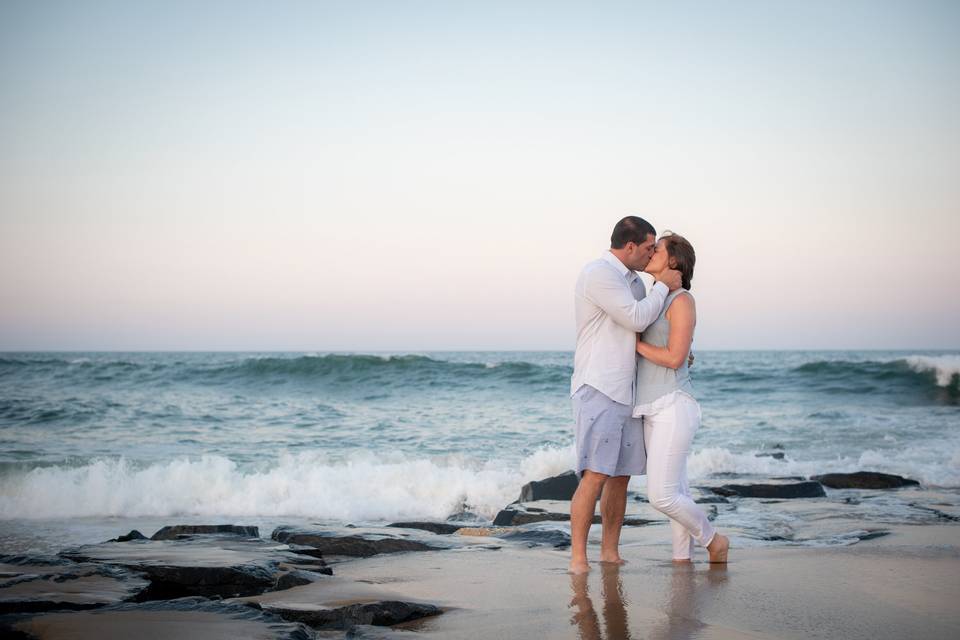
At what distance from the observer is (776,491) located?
392 inches

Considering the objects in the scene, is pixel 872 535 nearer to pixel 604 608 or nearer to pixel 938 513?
pixel 938 513

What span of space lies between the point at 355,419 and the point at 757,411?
10.3m

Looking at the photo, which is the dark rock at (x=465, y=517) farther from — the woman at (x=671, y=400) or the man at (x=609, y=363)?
the woman at (x=671, y=400)

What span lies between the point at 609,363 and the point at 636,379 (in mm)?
243

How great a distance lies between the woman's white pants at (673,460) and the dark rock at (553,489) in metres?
4.55

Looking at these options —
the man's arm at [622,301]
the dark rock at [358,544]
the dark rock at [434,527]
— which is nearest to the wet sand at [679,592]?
the dark rock at [358,544]

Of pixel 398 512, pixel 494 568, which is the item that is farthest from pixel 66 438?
pixel 494 568

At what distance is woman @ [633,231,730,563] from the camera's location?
17.1 feet

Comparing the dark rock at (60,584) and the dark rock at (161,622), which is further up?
the dark rock at (161,622)

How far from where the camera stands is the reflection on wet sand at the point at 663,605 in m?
3.79

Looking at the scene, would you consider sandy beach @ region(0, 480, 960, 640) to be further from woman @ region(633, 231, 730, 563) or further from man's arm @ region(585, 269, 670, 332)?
man's arm @ region(585, 269, 670, 332)

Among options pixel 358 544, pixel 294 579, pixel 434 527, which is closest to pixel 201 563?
pixel 294 579

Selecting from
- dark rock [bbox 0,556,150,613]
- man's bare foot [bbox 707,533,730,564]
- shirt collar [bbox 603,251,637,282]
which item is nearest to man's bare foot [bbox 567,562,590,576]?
man's bare foot [bbox 707,533,730,564]

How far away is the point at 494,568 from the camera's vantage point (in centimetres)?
548
